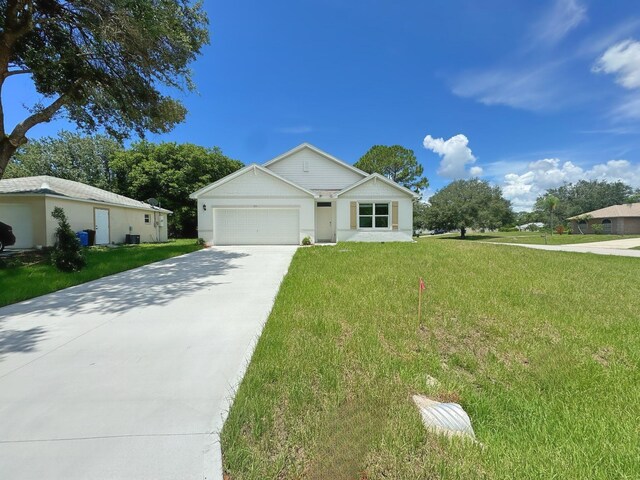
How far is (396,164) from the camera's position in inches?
1420

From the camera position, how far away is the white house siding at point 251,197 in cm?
1595

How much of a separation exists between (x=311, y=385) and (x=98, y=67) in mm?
13523

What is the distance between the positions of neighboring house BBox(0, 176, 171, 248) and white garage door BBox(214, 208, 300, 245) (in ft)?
23.2

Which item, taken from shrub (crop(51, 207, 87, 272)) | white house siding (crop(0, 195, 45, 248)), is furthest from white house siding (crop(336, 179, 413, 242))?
white house siding (crop(0, 195, 45, 248))

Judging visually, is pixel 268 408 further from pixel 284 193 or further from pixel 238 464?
pixel 284 193

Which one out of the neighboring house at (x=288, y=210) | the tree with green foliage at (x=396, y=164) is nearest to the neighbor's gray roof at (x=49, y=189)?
the neighboring house at (x=288, y=210)

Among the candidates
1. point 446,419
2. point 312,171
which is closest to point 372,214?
point 312,171

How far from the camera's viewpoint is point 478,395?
2.80 metres

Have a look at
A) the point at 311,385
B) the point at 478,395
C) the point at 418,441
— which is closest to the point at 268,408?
the point at 311,385

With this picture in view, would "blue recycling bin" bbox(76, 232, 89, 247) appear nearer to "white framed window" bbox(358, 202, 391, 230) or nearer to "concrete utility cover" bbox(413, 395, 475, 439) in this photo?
"white framed window" bbox(358, 202, 391, 230)

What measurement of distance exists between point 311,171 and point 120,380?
56.2 ft

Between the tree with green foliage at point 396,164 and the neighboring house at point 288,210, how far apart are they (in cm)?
2031

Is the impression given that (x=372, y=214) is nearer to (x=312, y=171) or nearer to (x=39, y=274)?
(x=312, y=171)

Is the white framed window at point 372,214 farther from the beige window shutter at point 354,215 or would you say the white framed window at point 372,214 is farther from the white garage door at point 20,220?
the white garage door at point 20,220
